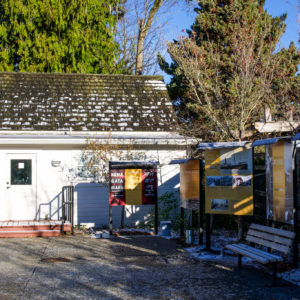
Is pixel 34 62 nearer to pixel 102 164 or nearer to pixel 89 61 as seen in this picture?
pixel 89 61

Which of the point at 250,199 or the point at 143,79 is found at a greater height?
the point at 143,79

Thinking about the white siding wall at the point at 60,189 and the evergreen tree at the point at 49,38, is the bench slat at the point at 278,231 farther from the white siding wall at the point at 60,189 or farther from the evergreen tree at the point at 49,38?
the evergreen tree at the point at 49,38

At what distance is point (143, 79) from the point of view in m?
17.2

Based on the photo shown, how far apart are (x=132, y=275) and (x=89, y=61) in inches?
732

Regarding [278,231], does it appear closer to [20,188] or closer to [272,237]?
[272,237]

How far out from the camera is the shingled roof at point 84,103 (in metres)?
14.5

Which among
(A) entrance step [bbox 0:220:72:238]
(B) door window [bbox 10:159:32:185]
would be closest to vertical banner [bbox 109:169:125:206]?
(A) entrance step [bbox 0:220:72:238]

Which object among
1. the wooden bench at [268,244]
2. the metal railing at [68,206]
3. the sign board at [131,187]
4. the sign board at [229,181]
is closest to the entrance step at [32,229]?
the metal railing at [68,206]

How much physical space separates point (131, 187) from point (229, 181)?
353 centimetres

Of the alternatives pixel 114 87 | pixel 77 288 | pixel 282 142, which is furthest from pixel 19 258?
pixel 114 87

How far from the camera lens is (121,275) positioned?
24.5 feet

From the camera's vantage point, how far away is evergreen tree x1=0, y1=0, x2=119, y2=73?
23.5 meters

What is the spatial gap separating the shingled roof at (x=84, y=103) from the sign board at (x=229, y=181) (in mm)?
5443

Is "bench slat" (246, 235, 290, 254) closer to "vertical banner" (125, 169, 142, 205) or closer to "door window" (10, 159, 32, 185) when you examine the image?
"vertical banner" (125, 169, 142, 205)
